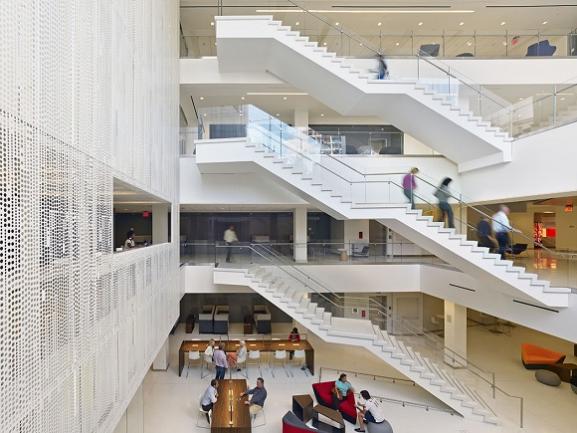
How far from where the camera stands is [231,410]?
28.0 feet

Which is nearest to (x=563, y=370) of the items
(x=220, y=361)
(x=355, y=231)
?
(x=355, y=231)

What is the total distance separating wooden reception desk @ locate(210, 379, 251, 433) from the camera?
25.6ft

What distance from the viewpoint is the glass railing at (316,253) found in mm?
12695

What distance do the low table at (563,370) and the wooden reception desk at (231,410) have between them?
977 cm

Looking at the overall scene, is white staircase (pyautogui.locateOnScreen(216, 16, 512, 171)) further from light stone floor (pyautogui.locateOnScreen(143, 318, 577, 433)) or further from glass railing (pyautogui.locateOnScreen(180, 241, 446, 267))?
light stone floor (pyautogui.locateOnScreen(143, 318, 577, 433))

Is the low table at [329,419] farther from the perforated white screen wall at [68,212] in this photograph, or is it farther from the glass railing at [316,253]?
the glass railing at [316,253]

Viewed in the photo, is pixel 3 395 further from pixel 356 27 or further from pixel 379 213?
pixel 356 27

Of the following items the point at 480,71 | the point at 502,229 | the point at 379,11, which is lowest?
the point at 502,229

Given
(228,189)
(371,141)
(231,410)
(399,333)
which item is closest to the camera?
(231,410)

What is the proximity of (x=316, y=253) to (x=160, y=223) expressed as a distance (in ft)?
17.7

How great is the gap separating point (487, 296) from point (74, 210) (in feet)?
34.5

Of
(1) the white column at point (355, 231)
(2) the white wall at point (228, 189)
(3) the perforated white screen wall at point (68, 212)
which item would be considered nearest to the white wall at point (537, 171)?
(2) the white wall at point (228, 189)

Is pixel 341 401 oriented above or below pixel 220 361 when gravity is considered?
below

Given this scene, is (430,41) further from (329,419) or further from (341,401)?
(329,419)
